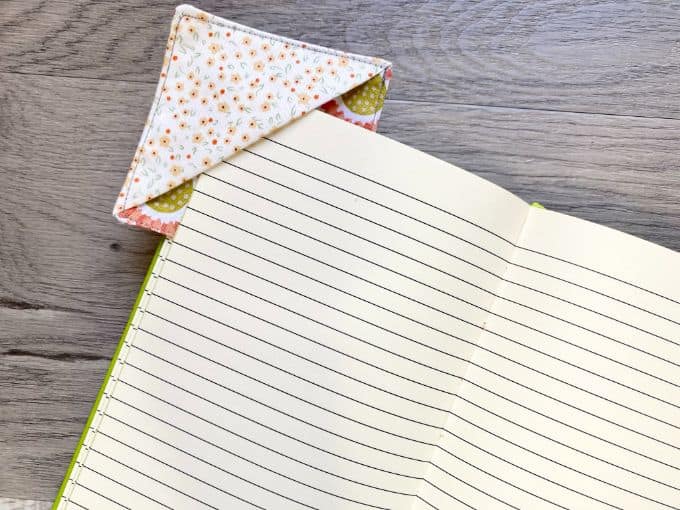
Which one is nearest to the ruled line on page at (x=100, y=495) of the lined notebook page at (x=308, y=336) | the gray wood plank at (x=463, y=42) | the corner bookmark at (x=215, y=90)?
the lined notebook page at (x=308, y=336)

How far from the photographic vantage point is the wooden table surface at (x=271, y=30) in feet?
1.78

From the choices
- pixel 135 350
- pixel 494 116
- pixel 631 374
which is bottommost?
pixel 135 350

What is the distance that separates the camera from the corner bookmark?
505mm

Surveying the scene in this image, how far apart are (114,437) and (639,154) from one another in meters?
0.48

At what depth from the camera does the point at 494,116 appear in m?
0.55

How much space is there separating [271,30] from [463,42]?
163 mm

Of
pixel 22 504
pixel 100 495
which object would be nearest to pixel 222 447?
pixel 100 495

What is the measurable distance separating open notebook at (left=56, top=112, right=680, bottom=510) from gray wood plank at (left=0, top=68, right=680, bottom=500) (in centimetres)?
6

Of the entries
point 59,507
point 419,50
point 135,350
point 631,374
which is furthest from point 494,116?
point 59,507

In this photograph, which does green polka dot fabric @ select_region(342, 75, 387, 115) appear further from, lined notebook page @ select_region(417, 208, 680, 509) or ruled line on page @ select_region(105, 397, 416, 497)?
ruled line on page @ select_region(105, 397, 416, 497)

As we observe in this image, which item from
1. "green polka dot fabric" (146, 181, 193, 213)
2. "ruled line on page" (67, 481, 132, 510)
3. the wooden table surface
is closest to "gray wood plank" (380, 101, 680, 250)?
the wooden table surface

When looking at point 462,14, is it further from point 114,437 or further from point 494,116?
point 114,437

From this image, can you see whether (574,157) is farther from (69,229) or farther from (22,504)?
(22,504)

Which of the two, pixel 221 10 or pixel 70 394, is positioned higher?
pixel 221 10
